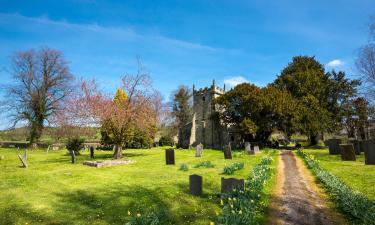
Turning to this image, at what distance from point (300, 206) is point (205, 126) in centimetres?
4681

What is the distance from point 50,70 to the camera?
153 feet

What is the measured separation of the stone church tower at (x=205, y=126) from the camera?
2137 inches

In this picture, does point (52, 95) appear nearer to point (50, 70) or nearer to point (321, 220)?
point (50, 70)

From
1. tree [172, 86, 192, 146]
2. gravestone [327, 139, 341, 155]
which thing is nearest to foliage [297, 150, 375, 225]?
gravestone [327, 139, 341, 155]

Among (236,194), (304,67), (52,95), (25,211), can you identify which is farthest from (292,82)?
(25,211)

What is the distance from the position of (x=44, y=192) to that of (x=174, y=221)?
7.19 m

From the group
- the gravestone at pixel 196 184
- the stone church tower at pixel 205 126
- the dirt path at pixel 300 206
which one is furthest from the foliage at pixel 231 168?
the stone church tower at pixel 205 126

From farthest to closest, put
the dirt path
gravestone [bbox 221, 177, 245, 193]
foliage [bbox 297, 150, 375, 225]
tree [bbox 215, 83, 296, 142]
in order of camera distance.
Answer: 1. tree [bbox 215, 83, 296, 142]
2. gravestone [bbox 221, 177, 245, 193]
3. the dirt path
4. foliage [bbox 297, 150, 375, 225]

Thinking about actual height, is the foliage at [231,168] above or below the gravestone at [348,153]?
below

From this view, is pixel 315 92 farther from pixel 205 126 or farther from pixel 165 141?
pixel 165 141

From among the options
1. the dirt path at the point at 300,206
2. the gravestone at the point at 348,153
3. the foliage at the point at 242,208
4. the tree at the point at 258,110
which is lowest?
the dirt path at the point at 300,206

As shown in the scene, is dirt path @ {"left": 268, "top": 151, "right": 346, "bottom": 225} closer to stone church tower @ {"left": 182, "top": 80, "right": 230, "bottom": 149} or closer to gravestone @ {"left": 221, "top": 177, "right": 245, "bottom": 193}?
gravestone @ {"left": 221, "top": 177, "right": 245, "bottom": 193}

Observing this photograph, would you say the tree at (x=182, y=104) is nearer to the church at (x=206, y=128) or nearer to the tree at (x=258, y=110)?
the church at (x=206, y=128)

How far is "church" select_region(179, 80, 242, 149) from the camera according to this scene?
5297cm
